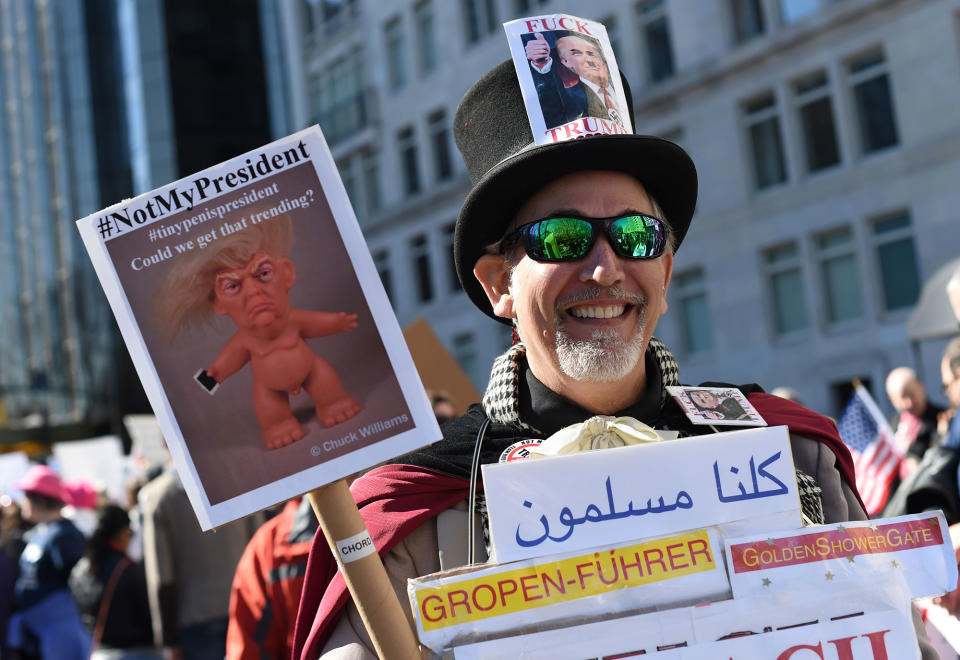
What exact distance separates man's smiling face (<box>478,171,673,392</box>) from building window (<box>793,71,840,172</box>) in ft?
61.5

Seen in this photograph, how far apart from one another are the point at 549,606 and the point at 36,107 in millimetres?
52429

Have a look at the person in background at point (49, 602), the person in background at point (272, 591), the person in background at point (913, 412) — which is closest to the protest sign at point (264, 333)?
the person in background at point (272, 591)

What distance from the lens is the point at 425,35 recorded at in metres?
29.3

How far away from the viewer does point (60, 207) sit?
48656 mm

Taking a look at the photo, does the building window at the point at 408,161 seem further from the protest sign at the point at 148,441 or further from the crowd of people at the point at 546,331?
the crowd of people at the point at 546,331

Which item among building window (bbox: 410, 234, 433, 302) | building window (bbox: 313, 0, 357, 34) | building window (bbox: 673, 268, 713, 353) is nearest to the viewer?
building window (bbox: 673, 268, 713, 353)

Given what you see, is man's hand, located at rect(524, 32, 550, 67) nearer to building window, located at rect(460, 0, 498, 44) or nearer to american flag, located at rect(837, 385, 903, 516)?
american flag, located at rect(837, 385, 903, 516)

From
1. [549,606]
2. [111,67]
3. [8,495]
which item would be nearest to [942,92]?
[8,495]

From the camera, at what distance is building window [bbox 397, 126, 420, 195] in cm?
3009

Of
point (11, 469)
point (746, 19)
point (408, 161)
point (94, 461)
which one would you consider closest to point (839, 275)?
point (746, 19)

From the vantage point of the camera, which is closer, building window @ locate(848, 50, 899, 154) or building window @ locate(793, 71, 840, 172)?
building window @ locate(848, 50, 899, 154)

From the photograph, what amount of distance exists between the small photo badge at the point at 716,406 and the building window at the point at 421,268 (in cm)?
2723

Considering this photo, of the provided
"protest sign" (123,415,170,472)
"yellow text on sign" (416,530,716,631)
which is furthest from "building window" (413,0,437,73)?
"yellow text on sign" (416,530,716,631)

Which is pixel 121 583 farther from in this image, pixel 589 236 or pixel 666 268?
pixel 589 236
